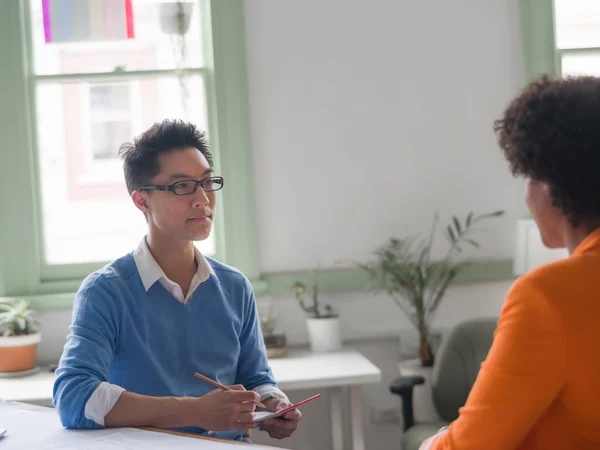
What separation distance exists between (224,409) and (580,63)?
8.71ft

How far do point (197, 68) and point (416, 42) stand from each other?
100cm

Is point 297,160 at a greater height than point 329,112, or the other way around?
point 329,112

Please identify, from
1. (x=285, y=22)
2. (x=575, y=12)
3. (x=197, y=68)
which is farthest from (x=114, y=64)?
(x=575, y=12)

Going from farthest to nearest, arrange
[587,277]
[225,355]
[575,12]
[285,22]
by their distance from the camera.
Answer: [575,12], [285,22], [225,355], [587,277]

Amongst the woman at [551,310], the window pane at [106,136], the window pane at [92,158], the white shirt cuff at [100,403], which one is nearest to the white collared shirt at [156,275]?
the white shirt cuff at [100,403]

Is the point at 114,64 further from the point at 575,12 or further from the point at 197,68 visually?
the point at 575,12

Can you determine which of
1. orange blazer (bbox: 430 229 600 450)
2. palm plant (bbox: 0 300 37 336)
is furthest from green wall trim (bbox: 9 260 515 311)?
orange blazer (bbox: 430 229 600 450)

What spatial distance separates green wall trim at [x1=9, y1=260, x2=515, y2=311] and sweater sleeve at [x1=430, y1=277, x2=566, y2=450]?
7.33ft

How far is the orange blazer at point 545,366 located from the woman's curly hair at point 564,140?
105 millimetres

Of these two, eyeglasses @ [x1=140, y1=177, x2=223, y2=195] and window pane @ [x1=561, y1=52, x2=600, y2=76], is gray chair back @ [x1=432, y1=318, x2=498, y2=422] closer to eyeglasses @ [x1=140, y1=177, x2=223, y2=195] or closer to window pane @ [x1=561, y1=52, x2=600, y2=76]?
eyeglasses @ [x1=140, y1=177, x2=223, y2=195]

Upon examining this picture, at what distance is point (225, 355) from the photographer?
2.08 meters

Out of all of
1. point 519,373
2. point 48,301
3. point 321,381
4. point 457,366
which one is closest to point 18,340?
point 48,301

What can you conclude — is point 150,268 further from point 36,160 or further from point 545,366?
point 36,160

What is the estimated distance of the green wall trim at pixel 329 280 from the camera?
3.25 m
